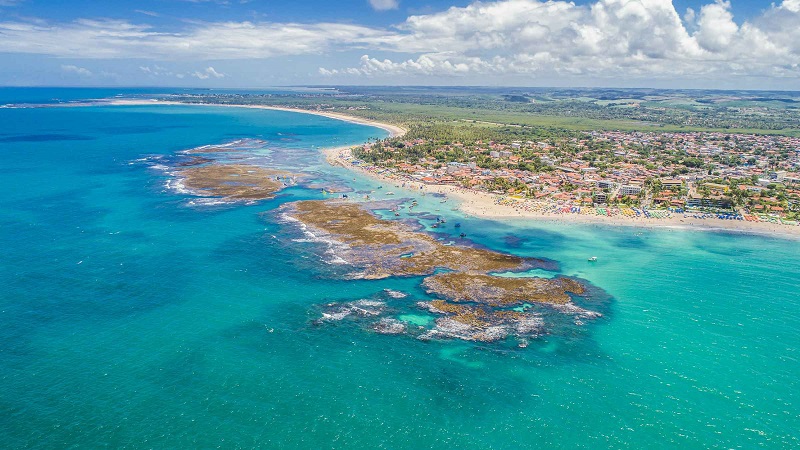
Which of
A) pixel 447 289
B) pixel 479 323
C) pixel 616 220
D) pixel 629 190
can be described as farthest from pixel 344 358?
pixel 629 190

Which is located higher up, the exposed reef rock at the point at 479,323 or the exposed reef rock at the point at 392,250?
the exposed reef rock at the point at 392,250

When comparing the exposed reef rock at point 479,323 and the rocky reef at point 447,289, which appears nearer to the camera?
the exposed reef rock at point 479,323

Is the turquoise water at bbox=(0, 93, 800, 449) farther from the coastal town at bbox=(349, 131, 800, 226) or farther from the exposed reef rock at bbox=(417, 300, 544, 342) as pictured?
the coastal town at bbox=(349, 131, 800, 226)

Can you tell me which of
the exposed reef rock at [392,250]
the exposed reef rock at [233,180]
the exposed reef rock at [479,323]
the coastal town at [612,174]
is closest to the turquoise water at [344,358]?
the exposed reef rock at [479,323]

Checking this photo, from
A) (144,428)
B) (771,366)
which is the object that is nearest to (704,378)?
(771,366)

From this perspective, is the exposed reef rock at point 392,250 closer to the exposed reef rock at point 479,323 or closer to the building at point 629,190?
the exposed reef rock at point 479,323
